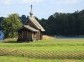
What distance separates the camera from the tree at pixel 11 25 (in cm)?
8625

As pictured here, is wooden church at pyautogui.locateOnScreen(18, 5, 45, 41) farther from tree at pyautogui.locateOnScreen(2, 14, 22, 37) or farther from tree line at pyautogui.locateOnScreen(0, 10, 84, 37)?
tree line at pyautogui.locateOnScreen(0, 10, 84, 37)

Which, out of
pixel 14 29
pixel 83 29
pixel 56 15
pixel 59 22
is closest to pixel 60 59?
pixel 14 29

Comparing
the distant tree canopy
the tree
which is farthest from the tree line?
the tree

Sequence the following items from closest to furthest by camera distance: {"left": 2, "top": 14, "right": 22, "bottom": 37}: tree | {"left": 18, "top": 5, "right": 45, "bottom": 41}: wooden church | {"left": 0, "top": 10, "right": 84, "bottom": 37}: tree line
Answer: {"left": 18, "top": 5, "right": 45, "bottom": 41}: wooden church, {"left": 2, "top": 14, "right": 22, "bottom": 37}: tree, {"left": 0, "top": 10, "right": 84, "bottom": 37}: tree line

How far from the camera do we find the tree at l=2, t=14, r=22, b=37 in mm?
86250

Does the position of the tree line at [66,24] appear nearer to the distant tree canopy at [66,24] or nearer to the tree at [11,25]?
the distant tree canopy at [66,24]

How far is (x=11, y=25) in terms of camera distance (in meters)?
87.1

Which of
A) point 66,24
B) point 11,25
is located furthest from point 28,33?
point 66,24

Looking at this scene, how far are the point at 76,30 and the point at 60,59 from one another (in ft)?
297

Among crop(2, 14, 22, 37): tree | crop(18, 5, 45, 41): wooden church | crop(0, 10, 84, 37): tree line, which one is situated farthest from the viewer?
crop(0, 10, 84, 37): tree line

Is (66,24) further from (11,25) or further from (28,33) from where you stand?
(28,33)

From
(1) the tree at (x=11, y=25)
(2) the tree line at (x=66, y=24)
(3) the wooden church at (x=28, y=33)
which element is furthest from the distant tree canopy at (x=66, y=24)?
(3) the wooden church at (x=28, y=33)

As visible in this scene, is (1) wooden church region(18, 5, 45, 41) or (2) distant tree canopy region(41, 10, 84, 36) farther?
(2) distant tree canopy region(41, 10, 84, 36)

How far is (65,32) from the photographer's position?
11225 centimetres
